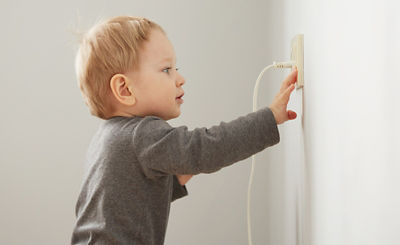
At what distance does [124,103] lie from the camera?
0.88 metres

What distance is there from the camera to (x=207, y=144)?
2.55 feet

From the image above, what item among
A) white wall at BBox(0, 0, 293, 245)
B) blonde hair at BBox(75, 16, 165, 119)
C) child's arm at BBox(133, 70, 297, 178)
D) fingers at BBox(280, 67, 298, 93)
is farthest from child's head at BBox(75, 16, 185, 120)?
white wall at BBox(0, 0, 293, 245)

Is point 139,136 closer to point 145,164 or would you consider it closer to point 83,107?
point 145,164

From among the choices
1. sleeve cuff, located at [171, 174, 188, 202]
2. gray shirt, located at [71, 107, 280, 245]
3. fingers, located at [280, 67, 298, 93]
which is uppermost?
fingers, located at [280, 67, 298, 93]

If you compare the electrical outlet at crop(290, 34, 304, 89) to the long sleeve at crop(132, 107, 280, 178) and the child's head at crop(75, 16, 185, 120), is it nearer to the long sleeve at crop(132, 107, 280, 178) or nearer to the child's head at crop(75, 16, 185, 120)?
the long sleeve at crop(132, 107, 280, 178)

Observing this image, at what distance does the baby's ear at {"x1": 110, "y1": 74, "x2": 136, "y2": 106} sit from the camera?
0.86 metres

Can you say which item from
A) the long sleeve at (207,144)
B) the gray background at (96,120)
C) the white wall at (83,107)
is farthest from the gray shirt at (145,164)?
the white wall at (83,107)

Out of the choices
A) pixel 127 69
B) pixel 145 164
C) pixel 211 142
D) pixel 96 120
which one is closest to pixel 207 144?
pixel 211 142

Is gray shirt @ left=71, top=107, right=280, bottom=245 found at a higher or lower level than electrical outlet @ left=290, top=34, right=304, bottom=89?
lower
